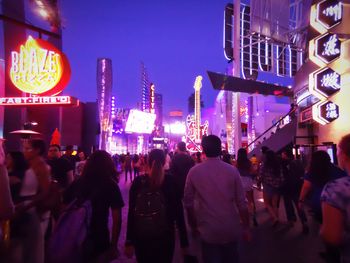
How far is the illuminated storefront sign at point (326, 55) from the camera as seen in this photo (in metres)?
11.8

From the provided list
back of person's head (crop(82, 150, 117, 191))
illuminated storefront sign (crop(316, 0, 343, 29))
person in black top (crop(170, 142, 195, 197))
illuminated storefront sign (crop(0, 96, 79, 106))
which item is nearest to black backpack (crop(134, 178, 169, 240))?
back of person's head (crop(82, 150, 117, 191))

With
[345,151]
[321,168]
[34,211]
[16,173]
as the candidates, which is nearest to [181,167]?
[321,168]

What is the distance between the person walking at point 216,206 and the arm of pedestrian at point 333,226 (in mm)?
1154

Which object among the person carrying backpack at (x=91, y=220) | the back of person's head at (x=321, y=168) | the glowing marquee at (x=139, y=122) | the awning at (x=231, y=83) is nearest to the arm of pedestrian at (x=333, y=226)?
the person carrying backpack at (x=91, y=220)

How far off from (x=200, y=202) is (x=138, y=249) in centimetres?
78

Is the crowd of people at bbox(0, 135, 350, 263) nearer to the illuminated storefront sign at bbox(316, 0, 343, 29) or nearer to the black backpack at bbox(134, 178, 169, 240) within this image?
the black backpack at bbox(134, 178, 169, 240)

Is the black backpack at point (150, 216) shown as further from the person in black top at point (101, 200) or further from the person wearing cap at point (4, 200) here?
the person wearing cap at point (4, 200)

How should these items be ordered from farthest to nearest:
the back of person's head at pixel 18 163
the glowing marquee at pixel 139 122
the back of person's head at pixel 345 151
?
the glowing marquee at pixel 139 122 → the back of person's head at pixel 18 163 → the back of person's head at pixel 345 151

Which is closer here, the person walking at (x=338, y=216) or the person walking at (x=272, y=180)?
the person walking at (x=338, y=216)

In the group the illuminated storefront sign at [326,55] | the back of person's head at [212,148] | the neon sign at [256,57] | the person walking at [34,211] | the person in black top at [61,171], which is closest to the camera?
the person walking at [34,211]

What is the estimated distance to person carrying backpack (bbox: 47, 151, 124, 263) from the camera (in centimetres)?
318

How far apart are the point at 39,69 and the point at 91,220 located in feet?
41.7

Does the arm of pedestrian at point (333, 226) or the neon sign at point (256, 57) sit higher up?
the neon sign at point (256, 57)

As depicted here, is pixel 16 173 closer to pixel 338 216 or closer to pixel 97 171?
pixel 97 171
